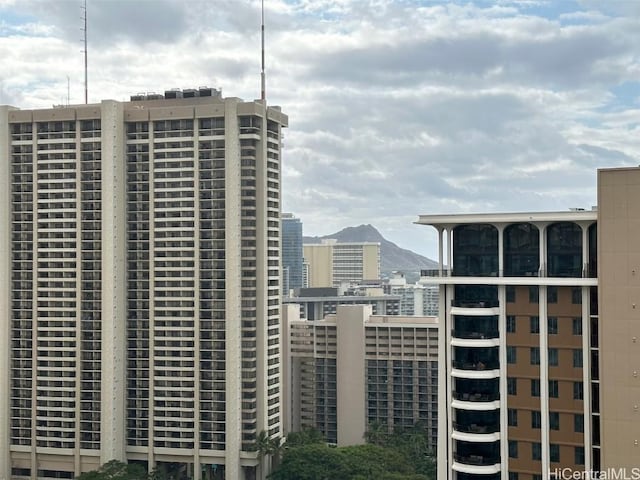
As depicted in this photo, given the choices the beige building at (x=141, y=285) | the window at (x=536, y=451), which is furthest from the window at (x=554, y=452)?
the beige building at (x=141, y=285)

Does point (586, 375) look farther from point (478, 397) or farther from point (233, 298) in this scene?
point (233, 298)

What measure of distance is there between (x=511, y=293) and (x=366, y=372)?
204 ft

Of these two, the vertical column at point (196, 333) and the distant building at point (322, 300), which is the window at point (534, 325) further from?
the distant building at point (322, 300)

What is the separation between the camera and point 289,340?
10156cm

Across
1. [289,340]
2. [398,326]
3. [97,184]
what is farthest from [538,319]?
[289,340]

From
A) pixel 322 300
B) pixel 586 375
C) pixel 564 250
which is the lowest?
pixel 322 300

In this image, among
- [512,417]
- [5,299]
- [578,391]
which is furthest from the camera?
[5,299]

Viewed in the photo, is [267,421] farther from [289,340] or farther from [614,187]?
Result: [614,187]

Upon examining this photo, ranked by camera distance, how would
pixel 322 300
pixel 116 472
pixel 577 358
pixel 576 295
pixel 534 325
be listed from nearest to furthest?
pixel 577 358 → pixel 576 295 → pixel 534 325 → pixel 116 472 → pixel 322 300

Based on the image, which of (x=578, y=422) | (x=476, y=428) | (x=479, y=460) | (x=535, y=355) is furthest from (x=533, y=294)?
(x=479, y=460)

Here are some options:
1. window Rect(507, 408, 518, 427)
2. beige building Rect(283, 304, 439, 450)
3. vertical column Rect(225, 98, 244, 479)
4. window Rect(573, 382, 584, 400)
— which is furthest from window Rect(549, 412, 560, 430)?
beige building Rect(283, 304, 439, 450)

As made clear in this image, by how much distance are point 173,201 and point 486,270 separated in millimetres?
45336

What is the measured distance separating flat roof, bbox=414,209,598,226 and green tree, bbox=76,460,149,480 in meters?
45.1

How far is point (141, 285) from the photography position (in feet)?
256
